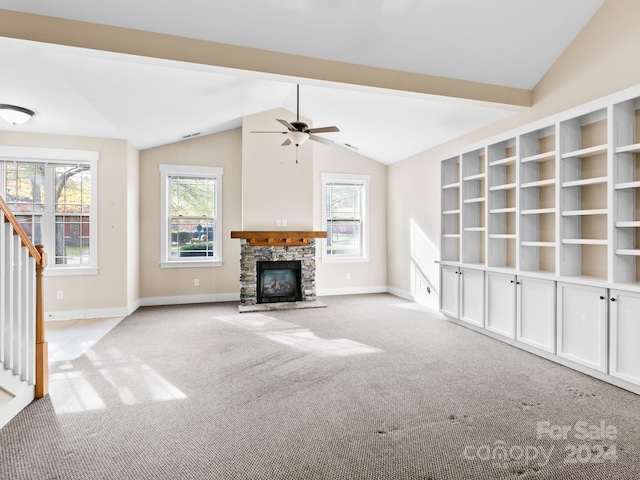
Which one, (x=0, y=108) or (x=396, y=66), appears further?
(x=0, y=108)

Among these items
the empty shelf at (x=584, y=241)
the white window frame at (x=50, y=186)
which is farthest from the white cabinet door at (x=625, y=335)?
the white window frame at (x=50, y=186)

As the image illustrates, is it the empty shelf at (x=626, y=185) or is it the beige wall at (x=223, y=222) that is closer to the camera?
the empty shelf at (x=626, y=185)

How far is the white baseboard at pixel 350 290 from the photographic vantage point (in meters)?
7.42

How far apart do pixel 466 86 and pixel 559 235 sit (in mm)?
1889

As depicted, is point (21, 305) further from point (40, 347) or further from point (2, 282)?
point (40, 347)

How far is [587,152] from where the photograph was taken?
335cm

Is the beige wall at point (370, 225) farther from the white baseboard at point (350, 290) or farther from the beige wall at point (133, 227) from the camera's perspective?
the beige wall at point (133, 227)

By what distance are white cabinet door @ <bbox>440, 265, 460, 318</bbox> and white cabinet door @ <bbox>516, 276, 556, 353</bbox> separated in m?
1.09

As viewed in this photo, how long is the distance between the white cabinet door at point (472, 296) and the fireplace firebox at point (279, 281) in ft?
9.57

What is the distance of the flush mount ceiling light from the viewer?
13.3 ft

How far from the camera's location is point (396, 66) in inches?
143

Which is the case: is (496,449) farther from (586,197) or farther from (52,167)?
(52,167)

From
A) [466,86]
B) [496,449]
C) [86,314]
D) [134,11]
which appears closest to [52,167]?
[86,314]

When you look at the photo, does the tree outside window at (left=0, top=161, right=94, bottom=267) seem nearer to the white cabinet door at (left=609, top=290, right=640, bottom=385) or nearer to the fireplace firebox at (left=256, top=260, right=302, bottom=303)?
the fireplace firebox at (left=256, top=260, right=302, bottom=303)
